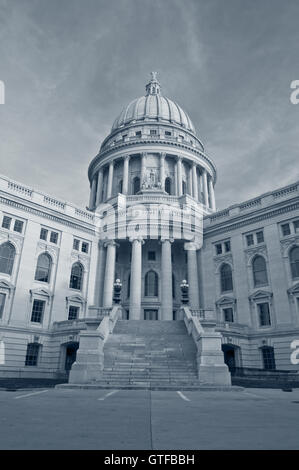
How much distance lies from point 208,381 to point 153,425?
14.3 meters

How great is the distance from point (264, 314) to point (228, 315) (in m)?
4.84

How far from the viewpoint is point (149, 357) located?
23.5 m

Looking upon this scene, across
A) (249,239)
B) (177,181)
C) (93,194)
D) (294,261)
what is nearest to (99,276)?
(249,239)

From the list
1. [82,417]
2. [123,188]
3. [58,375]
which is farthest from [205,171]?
[82,417]

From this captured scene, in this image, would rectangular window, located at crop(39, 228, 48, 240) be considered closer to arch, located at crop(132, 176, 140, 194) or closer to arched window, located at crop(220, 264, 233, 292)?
arched window, located at crop(220, 264, 233, 292)

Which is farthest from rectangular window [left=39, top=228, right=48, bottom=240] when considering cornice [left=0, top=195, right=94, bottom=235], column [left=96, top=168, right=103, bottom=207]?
column [left=96, top=168, right=103, bottom=207]

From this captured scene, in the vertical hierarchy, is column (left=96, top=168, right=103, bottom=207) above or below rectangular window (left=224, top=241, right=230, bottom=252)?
above

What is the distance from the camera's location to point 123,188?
2323 inches

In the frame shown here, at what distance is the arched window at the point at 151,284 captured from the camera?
1861 inches

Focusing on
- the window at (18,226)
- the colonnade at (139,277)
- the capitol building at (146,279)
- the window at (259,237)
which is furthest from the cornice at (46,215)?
the window at (259,237)

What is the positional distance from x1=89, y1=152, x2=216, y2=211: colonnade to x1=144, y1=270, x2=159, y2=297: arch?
16533 mm

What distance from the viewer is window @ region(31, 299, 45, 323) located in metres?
37.5

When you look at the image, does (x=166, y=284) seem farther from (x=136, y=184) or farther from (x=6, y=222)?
(x=136, y=184)

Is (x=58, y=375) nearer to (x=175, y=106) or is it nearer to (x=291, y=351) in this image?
(x=291, y=351)
